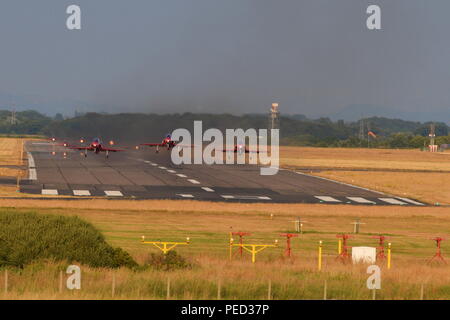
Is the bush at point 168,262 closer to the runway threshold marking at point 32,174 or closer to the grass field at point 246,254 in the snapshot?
the grass field at point 246,254

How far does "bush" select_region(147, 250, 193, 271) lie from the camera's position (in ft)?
140

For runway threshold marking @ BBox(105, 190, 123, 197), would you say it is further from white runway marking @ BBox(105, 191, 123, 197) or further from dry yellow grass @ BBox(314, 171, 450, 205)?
dry yellow grass @ BBox(314, 171, 450, 205)

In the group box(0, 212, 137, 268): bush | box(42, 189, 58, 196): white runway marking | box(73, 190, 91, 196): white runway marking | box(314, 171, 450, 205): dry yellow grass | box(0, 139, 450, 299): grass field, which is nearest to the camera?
box(0, 139, 450, 299): grass field

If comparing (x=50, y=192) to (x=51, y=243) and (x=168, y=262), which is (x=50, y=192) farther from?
(x=168, y=262)

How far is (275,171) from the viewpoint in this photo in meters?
147

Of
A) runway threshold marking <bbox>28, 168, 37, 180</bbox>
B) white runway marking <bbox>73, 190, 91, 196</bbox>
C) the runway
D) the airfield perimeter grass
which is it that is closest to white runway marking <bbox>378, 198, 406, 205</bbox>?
the runway

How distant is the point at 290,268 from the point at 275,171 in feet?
339

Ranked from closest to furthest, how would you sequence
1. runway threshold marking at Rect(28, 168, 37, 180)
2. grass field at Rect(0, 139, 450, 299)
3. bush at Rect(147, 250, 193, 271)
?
grass field at Rect(0, 139, 450, 299) < bush at Rect(147, 250, 193, 271) < runway threshold marking at Rect(28, 168, 37, 180)

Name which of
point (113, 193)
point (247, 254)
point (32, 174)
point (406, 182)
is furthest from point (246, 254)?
point (406, 182)

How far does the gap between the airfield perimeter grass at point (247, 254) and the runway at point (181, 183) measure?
949cm

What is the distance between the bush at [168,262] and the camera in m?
42.6

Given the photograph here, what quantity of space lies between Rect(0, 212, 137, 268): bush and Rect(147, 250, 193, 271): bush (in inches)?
45.9
